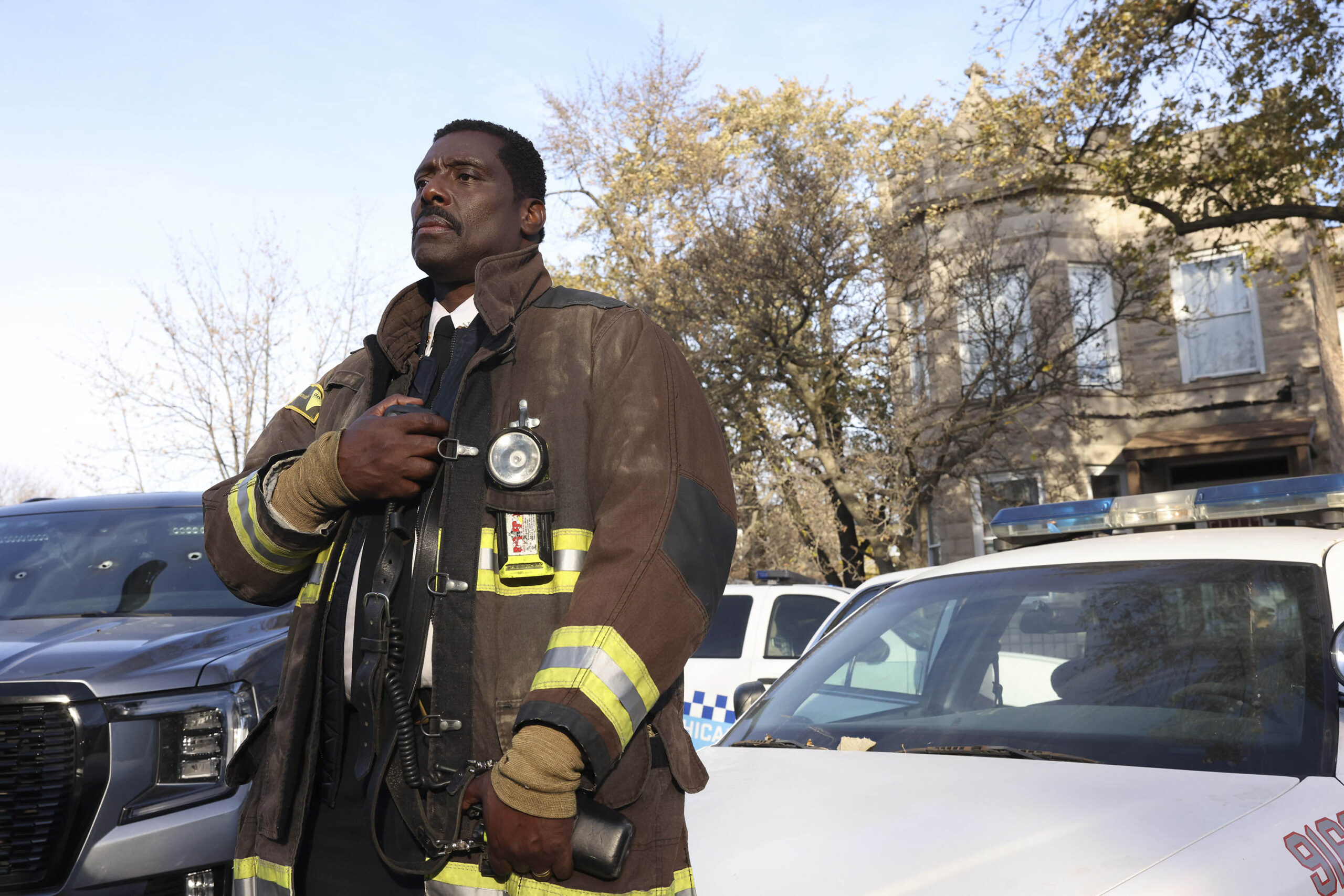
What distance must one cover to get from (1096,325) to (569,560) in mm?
17238

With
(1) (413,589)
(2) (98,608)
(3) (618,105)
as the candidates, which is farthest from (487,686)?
(3) (618,105)

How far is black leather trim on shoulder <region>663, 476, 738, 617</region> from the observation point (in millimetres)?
1781

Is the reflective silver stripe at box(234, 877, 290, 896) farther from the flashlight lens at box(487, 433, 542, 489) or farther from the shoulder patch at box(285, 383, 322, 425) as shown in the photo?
the shoulder patch at box(285, 383, 322, 425)

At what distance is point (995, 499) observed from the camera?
16.7 m

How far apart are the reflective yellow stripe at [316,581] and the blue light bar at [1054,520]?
3.01 metres

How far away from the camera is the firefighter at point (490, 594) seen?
1684 millimetres

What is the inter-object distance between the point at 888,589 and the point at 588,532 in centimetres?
230

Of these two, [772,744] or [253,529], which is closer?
[253,529]

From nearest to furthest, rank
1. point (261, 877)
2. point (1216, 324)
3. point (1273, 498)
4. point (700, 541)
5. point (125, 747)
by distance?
point (700, 541)
point (261, 877)
point (125, 747)
point (1273, 498)
point (1216, 324)

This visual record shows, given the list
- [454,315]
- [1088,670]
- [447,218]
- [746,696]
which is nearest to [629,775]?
[454,315]

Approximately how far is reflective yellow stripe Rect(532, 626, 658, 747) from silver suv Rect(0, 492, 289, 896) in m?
2.42

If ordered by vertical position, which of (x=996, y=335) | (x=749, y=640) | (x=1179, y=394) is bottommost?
(x=749, y=640)

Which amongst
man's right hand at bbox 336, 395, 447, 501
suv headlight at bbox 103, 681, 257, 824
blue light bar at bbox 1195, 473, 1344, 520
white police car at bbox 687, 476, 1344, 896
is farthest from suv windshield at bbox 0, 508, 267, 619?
blue light bar at bbox 1195, 473, 1344, 520

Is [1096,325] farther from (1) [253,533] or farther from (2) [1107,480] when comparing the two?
(1) [253,533]
